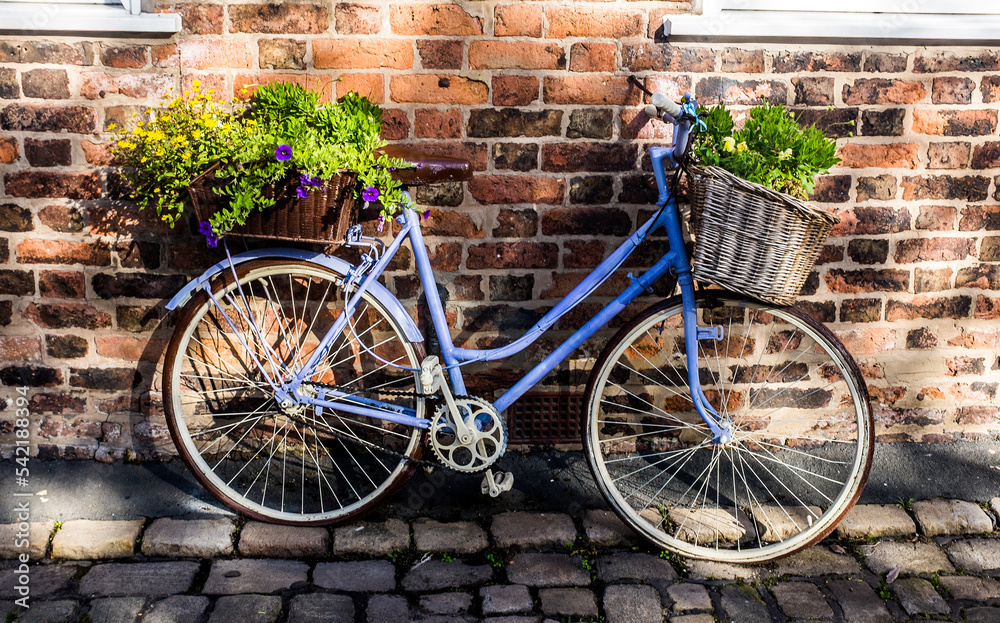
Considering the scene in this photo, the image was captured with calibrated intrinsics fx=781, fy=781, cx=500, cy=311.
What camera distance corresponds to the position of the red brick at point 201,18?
289 centimetres

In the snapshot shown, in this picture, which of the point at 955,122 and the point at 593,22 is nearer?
the point at 593,22

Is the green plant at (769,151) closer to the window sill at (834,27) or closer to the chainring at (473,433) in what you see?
the window sill at (834,27)

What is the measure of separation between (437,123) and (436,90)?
0.12m

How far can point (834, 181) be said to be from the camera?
319 cm

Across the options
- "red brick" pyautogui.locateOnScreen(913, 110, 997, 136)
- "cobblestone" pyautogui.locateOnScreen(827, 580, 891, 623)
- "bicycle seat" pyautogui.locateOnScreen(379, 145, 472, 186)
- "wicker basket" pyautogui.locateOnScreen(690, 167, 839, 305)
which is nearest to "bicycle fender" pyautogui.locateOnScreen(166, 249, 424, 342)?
"bicycle seat" pyautogui.locateOnScreen(379, 145, 472, 186)

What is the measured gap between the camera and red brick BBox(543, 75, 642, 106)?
3.00 meters

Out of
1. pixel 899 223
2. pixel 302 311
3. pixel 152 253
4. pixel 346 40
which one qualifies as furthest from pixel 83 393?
Result: pixel 899 223

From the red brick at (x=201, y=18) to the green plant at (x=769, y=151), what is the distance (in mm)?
1801

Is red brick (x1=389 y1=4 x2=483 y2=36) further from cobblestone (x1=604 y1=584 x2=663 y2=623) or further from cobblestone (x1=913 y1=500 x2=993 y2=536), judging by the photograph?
cobblestone (x1=913 y1=500 x2=993 y2=536)

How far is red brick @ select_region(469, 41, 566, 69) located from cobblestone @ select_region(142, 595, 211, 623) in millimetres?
2109

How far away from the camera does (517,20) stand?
2.94m

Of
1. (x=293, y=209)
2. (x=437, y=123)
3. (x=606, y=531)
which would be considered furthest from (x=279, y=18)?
(x=606, y=531)

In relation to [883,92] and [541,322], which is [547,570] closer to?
[541,322]

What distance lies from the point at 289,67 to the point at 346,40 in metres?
0.24
